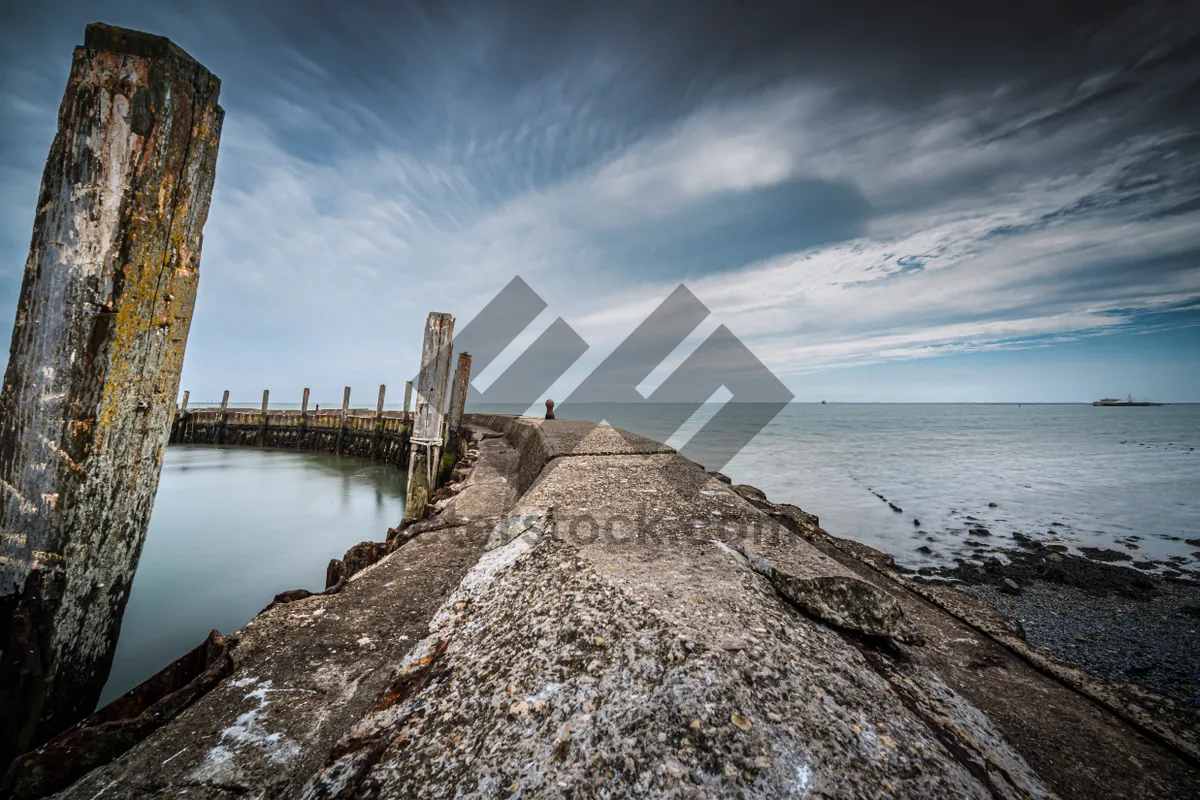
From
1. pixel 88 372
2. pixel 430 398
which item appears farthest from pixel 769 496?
pixel 88 372

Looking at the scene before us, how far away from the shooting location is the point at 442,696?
127 centimetres

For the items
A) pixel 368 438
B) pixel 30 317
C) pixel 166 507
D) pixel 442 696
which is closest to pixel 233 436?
pixel 368 438

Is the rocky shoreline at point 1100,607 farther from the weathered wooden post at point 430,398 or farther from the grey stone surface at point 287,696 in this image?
the weathered wooden post at point 430,398

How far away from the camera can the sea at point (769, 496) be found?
16.6 feet

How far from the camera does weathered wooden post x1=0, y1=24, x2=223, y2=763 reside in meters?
1.72

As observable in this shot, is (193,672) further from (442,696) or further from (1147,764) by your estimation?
(1147,764)

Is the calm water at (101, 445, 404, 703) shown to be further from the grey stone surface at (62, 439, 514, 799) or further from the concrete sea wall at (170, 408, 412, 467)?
the concrete sea wall at (170, 408, 412, 467)

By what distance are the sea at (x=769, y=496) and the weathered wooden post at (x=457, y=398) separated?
74.0 inches

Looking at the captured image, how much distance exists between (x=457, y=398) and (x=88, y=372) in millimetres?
8784

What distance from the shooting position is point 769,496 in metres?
12.4

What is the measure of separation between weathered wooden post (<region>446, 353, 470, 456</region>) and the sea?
1.88 metres

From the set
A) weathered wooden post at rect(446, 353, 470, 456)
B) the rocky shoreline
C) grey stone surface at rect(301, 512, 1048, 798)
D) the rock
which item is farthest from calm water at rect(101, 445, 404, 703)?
the rock

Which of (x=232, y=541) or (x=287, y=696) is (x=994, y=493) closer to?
(x=287, y=696)

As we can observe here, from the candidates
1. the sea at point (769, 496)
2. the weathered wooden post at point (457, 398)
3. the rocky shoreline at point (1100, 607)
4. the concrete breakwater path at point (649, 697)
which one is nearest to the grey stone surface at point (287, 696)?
the concrete breakwater path at point (649, 697)
